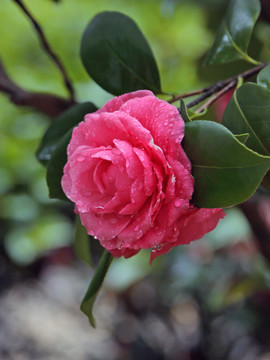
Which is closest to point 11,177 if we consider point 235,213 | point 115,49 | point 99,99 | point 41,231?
point 41,231

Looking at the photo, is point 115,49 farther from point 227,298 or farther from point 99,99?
point 227,298

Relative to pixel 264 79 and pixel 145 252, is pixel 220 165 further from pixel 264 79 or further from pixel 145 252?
pixel 145 252

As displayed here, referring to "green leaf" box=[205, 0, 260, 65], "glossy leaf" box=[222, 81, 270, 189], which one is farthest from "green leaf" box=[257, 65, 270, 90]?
"green leaf" box=[205, 0, 260, 65]

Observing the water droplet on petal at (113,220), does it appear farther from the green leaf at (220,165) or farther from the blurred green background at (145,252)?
the blurred green background at (145,252)

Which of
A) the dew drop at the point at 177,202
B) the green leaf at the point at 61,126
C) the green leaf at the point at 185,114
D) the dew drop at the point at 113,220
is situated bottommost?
the green leaf at the point at 61,126

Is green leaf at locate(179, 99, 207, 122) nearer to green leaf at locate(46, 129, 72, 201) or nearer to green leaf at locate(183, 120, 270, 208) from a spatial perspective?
green leaf at locate(183, 120, 270, 208)

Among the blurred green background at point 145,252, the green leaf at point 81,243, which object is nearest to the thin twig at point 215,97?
the green leaf at point 81,243
